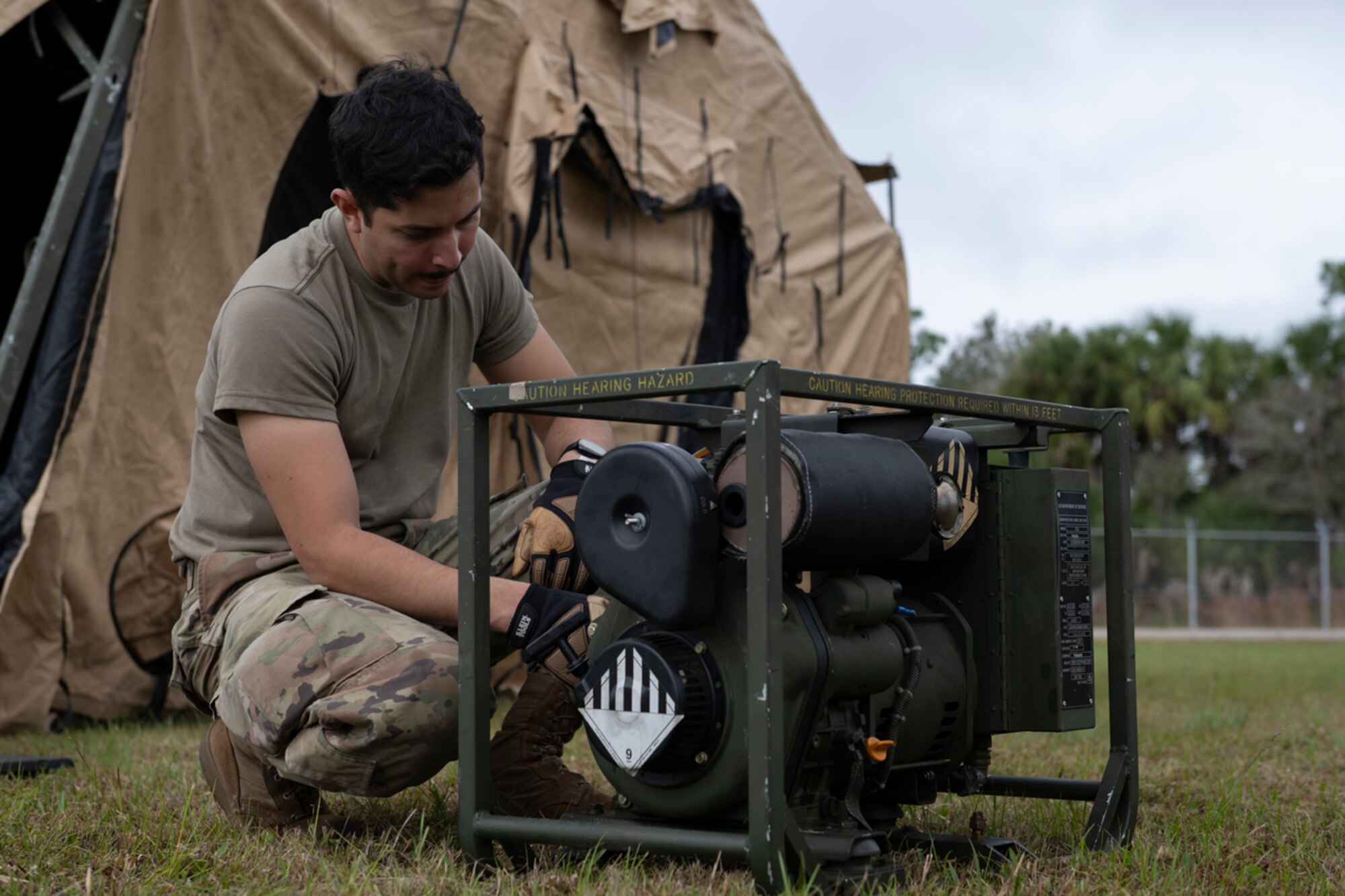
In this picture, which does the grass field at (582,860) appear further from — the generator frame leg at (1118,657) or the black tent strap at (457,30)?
the black tent strap at (457,30)

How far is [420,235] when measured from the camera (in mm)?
2498

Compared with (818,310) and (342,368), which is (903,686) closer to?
(342,368)

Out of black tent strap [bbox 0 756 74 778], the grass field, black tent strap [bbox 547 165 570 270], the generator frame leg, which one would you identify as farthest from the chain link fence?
black tent strap [bbox 0 756 74 778]

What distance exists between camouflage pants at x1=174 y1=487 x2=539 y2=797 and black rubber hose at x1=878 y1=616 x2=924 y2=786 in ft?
2.34

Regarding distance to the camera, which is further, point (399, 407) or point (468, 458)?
point (399, 407)

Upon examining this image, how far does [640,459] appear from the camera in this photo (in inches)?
76.7

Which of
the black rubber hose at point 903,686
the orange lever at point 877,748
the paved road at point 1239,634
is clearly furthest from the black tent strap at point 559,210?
the paved road at point 1239,634

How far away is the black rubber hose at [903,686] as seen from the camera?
6.99 feet

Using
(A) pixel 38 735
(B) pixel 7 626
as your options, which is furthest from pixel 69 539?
(A) pixel 38 735

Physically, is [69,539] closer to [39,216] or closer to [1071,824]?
[39,216]

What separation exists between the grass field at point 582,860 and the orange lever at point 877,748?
18 centimetres

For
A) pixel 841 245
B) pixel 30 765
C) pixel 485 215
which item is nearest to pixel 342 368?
pixel 30 765

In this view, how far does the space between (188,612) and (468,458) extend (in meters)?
0.80

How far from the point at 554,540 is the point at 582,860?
21.9 inches
